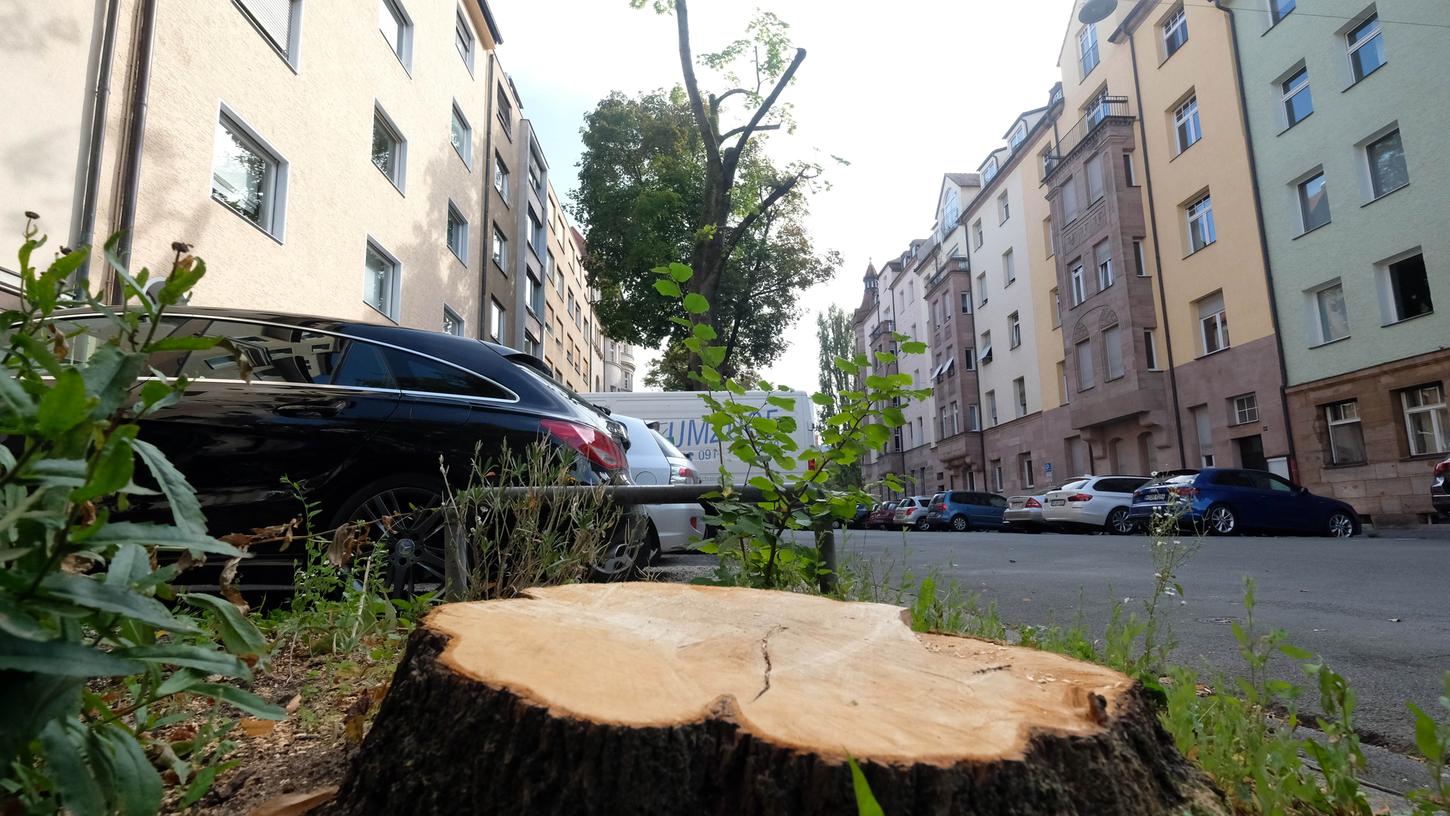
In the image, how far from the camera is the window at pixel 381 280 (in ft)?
46.1

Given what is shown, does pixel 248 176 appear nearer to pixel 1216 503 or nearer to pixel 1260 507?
pixel 1216 503

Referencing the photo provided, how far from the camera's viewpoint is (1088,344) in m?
26.6

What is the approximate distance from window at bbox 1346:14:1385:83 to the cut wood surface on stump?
831 inches

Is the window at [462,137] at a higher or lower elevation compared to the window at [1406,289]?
higher

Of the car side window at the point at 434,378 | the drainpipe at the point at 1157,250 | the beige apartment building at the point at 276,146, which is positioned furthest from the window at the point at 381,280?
the drainpipe at the point at 1157,250

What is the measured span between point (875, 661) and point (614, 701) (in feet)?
1.98

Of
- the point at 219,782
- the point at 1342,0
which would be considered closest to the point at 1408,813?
the point at 219,782

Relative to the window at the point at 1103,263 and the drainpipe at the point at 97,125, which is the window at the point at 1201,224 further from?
the drainpipe at the point at 97,125

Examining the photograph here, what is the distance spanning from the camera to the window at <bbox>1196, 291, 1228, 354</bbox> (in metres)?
21.4

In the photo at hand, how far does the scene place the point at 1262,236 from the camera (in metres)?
19.7

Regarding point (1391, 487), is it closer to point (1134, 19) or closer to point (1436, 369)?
point (1436, 369)

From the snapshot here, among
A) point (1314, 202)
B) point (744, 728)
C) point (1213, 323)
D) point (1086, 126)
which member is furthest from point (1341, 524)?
point (744, 728)

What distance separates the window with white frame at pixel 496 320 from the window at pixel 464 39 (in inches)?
222

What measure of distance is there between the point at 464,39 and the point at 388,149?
19.2 feet
